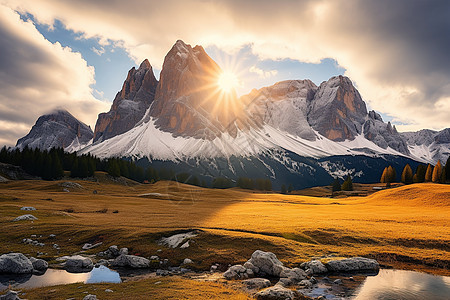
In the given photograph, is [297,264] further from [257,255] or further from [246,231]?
[246,231]

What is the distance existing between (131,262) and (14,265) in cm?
871

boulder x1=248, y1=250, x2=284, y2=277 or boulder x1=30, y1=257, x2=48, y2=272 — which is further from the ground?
boulder x1=248, y1=250, x2=284, y2=277

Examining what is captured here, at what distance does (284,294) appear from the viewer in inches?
620

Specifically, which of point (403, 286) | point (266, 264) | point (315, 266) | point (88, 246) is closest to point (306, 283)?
point (315, 266)

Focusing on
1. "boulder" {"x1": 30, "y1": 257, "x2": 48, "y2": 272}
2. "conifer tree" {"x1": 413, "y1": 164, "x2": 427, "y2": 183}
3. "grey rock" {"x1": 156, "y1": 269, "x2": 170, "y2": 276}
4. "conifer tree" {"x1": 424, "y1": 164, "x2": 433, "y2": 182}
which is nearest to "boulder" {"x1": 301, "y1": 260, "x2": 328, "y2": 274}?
"grey rock" {"x1": 156, "y1": 269, "x2": 170, "y2": 276}

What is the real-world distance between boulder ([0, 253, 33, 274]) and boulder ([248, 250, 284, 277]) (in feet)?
58.6

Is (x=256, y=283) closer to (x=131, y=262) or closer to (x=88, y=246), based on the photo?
(x=131, y=262)

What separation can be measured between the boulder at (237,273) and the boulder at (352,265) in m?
7.13

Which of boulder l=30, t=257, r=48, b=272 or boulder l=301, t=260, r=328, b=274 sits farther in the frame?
boulder l=30, t=257, r=48, b=272

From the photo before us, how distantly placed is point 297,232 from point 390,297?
46.1ft

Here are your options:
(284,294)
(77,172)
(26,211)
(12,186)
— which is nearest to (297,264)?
(284,294)

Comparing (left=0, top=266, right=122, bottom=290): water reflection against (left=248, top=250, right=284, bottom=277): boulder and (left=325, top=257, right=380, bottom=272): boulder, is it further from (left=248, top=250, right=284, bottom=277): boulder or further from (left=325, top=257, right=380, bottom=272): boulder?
(left=325, top=257, right=380, bottom=272): boulder

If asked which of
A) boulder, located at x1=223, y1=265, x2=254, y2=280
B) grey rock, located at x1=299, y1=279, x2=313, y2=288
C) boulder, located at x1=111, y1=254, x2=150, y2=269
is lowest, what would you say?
boulder, located at x1=111, y1=254, x2=150, y2=269

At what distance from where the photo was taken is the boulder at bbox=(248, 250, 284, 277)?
20219mm
